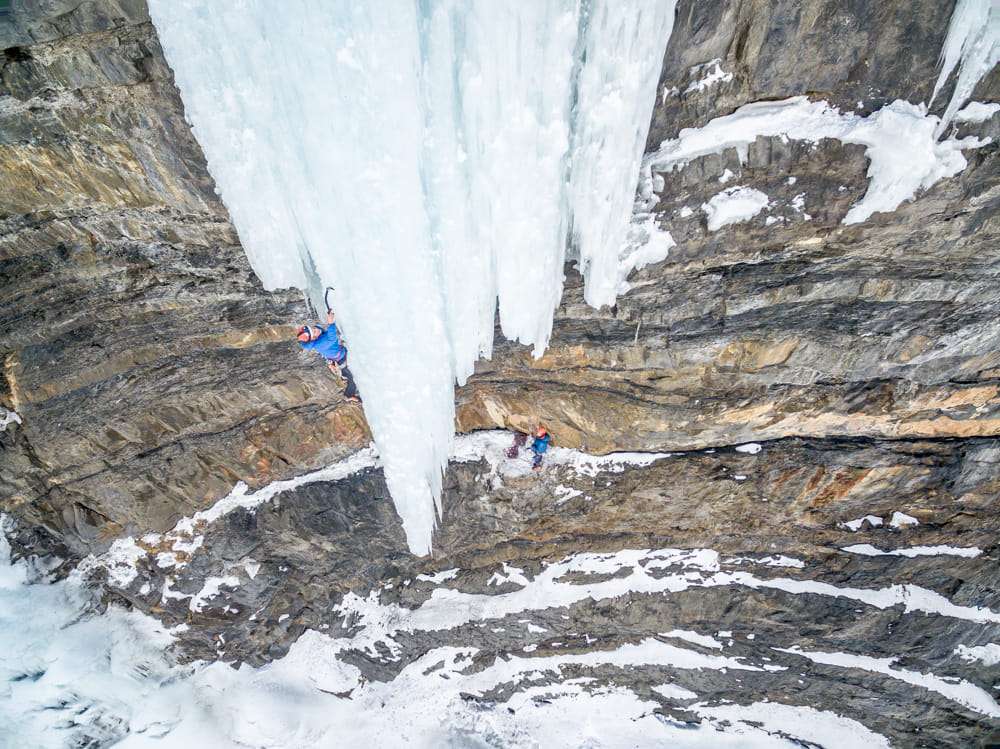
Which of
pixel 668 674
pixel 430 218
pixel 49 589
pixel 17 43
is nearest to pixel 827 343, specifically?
pixel 430 218

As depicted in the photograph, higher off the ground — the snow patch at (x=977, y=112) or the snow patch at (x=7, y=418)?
the snow patch at (x=977, y=112)

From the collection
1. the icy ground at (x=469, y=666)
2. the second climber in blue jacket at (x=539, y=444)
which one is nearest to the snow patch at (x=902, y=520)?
the icy ground at (x=469, y=666)

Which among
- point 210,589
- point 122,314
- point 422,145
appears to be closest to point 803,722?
point 210,589

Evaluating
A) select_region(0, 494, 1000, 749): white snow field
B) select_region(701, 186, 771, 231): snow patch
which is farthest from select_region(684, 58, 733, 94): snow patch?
select_region(0, 494, 1000, 749): white snow field

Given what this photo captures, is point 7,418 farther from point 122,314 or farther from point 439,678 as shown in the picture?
point 439,678

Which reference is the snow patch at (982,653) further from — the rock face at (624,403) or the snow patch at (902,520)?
the snow patch at (902,520)

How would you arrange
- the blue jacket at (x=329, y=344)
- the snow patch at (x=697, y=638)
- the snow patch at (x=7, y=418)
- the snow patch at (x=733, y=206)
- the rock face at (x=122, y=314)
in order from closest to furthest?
1. the rock face at (x=122, y=314)
2. the snow patch at (x=733, y=206)
3. the blue jacket at (x=329, y=344)
4. the snow patch at (x=7, y=418)
5. the snow patch at (x=697, y=638)

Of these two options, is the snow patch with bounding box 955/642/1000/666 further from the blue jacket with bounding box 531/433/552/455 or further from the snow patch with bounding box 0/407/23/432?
the snow patch with bounding box 0/407/23/432
